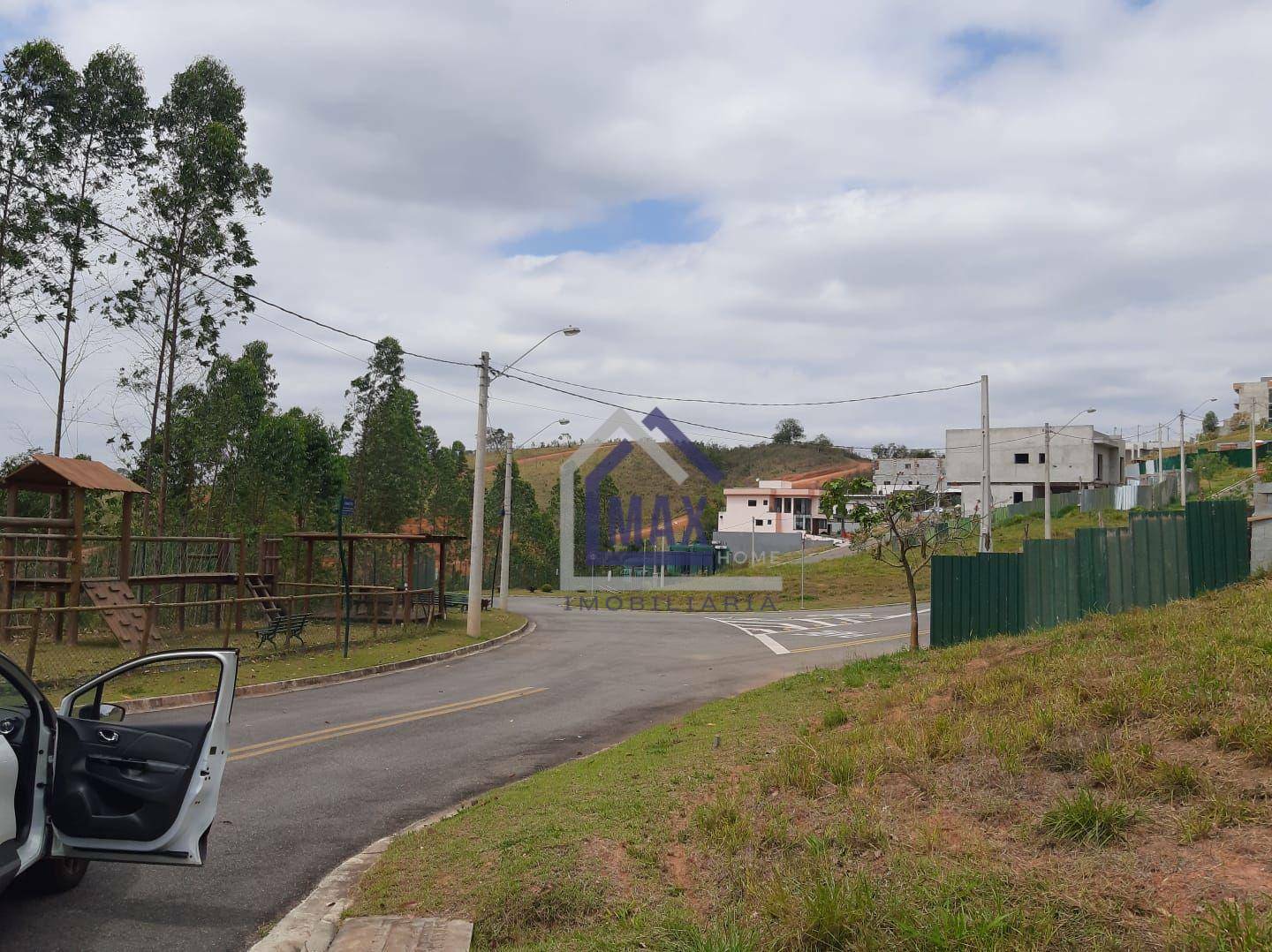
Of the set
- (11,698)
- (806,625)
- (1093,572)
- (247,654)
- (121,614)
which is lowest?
(806,625)

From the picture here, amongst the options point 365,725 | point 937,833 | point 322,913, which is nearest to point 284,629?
point 365,725

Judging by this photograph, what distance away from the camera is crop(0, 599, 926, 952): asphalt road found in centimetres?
557

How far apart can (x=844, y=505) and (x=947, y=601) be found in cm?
271

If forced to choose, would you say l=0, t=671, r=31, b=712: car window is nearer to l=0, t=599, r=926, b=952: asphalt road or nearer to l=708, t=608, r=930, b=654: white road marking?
l=0, t=599, r=926, b=952: asphalt road

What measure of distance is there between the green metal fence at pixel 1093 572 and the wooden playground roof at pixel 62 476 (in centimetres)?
1601

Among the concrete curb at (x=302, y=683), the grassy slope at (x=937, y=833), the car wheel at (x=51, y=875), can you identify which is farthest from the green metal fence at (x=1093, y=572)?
the car wheel at (x=51, y=875)

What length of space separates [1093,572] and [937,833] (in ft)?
37.6

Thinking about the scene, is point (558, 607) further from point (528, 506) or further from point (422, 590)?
point (528, 506)

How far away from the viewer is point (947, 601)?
17250 millimetres

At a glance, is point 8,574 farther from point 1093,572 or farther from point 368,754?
point 1093,572

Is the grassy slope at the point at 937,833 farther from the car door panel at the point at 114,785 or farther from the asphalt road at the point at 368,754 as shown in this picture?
the car door panel at the point at 114,785

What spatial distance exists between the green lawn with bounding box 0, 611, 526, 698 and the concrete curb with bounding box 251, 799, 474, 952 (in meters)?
8.59

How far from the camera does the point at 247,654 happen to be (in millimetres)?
18125

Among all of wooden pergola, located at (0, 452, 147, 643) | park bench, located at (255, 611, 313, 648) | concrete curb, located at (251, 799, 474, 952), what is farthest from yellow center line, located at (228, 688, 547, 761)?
wooden pergola, located at (0, 452, 147, 643)
